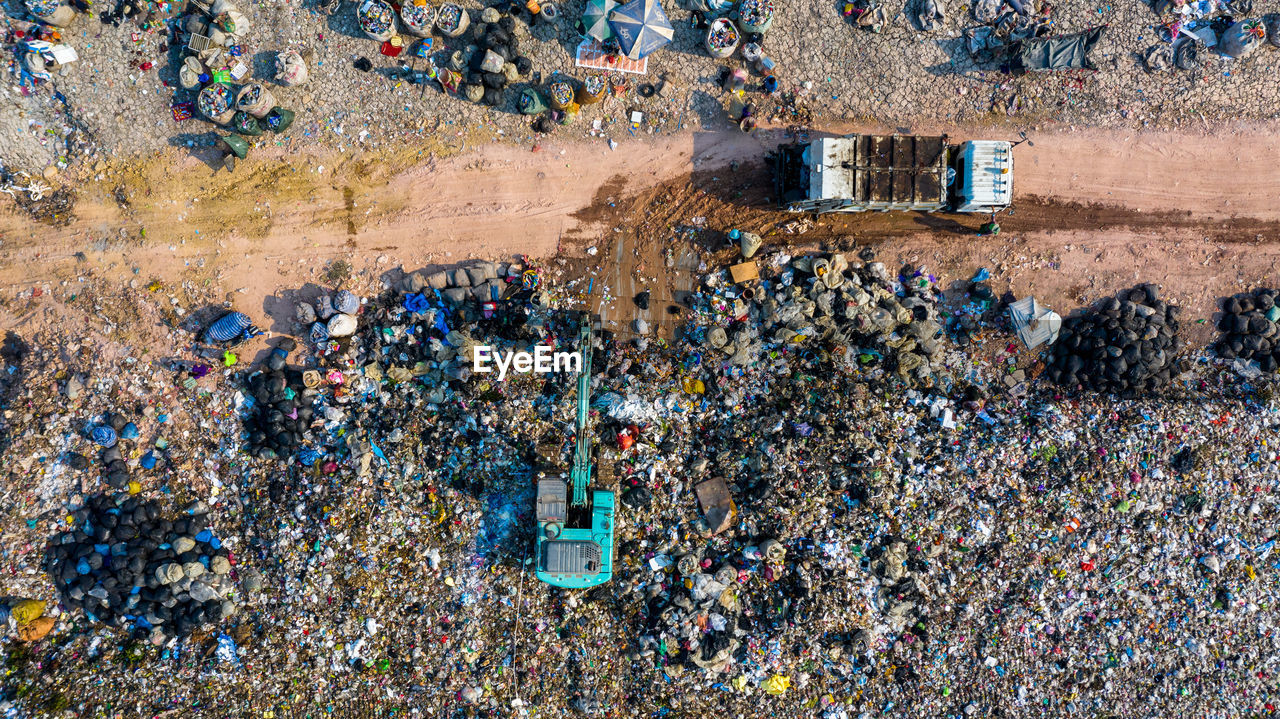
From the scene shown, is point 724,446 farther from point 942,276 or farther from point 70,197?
point 70,197

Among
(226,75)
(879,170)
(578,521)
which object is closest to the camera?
(879,170)

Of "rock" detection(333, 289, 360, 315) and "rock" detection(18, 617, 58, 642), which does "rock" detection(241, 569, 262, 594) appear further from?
"rock" detection(333, 289, 360, 315)

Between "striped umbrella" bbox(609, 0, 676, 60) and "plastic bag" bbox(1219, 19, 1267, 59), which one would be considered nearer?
"striped umbrella" bbox(609, 0, 676, 60)

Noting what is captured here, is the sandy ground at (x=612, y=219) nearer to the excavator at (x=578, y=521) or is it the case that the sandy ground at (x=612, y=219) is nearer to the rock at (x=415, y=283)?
the rock at (x=415, y=283)

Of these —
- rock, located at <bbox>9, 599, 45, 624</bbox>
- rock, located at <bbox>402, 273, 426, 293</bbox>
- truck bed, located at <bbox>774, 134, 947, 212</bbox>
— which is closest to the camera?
truck bed, located at <bbox>774, 134, 947, 212</bbox>

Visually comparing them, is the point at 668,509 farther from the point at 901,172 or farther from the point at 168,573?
the point at 168,573

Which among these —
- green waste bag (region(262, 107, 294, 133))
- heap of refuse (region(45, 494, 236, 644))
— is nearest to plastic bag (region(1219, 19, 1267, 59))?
green waste bag (region(262, 107, 294, 133))

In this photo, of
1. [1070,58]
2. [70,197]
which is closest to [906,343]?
[1070,58]

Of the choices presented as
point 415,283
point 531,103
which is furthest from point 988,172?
point 415,283
